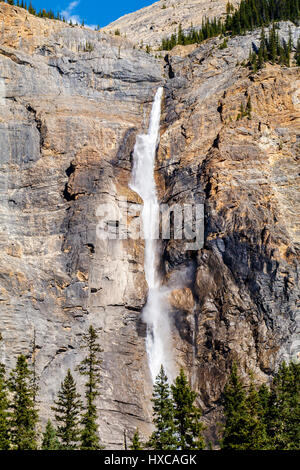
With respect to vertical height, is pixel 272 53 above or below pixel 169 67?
below

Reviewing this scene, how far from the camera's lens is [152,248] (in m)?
71.9

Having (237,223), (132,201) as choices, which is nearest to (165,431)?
(237,223)

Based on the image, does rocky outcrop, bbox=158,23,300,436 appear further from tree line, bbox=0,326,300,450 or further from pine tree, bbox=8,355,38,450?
pine tree, bbox=8,355,38,450

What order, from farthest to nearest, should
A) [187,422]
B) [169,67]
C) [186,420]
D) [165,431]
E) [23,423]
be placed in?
[169,67], [23,423], [165,431], [186,420], [187,422]

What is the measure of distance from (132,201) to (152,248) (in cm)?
646

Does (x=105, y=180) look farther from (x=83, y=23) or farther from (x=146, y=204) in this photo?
(x=83, y=23)

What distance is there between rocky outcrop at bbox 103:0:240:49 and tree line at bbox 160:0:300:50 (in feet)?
44.9

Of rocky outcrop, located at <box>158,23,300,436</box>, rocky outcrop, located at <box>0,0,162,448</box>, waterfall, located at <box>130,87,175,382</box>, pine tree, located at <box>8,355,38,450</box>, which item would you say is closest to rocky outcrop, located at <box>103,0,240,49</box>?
rocky outcrop, located at <box>0,0,162,448</box>

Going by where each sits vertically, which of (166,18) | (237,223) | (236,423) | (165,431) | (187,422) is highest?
(166,18)

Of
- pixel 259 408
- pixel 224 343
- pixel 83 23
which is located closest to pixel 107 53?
pixel 83 23

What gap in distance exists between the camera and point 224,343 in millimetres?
59500

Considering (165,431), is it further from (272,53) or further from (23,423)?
(272,53)

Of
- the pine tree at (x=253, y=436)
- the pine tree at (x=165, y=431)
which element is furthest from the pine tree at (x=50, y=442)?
the pine tree at (x=253, y=436)
